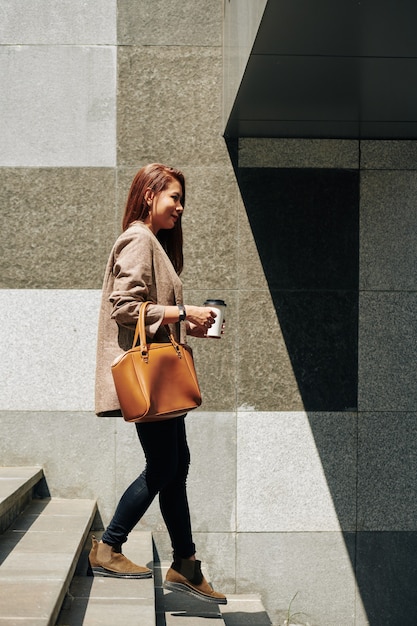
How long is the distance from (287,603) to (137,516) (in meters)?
2.07

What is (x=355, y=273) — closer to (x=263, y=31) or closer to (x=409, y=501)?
(x=409, y=501)

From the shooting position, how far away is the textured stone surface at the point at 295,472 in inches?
222

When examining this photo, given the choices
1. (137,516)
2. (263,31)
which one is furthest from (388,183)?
(137,516)

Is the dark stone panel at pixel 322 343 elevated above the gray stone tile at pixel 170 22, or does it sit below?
below

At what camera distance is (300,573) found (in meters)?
5.66

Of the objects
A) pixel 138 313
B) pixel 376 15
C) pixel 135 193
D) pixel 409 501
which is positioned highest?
pixel 376 15

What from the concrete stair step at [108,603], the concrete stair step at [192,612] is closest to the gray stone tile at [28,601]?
the concrete stair step at [108,603]

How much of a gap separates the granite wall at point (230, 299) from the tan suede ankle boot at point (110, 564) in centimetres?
149

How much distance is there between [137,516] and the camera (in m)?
3.96

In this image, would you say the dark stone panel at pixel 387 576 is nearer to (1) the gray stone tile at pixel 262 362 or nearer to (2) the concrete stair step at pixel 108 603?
(1) the gray stone tile at pixel 262 362

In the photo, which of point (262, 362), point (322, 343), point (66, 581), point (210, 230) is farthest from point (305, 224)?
point (66, 581)

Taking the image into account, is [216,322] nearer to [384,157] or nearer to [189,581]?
[189,581]

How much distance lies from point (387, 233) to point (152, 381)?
100 inches

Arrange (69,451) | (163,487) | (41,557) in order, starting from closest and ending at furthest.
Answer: (163,487) → (41,557) → (69,451)
